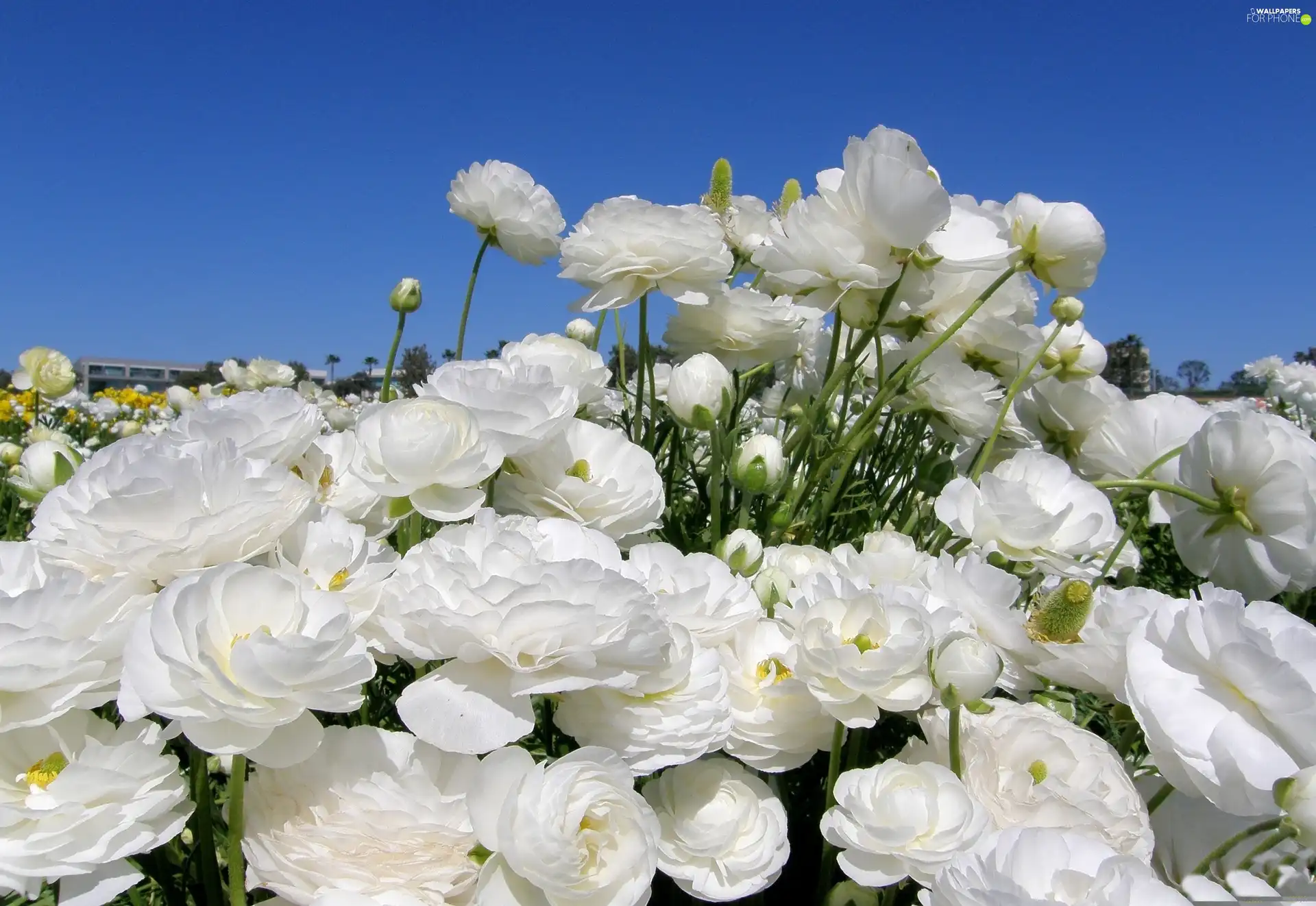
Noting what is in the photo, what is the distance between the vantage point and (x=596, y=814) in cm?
47

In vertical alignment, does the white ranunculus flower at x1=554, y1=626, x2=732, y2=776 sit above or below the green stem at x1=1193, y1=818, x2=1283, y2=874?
above

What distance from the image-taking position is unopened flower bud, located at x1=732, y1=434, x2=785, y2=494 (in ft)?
2.76

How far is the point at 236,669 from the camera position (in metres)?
0.43

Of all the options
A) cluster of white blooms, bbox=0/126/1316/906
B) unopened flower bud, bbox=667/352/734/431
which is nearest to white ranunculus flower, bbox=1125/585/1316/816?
cluster of white blooms, bbox=0/126/1316/906

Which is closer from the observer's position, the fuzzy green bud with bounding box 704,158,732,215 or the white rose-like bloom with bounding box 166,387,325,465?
→ the white rose-like bloom with bounding box 166,387,325,465

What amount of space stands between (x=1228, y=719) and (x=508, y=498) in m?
0.57

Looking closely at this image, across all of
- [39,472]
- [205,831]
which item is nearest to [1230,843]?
[205,831]

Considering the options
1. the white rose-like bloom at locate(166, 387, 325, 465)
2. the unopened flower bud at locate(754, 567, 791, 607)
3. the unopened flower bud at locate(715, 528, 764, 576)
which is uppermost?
the white rose-like bloom at locate(166, 387, 325, 465)

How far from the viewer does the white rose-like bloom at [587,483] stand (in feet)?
2.39

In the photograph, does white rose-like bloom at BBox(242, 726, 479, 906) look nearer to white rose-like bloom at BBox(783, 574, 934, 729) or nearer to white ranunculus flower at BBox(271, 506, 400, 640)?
white ranunculus flower at BBox(271, 506, 400, 640)

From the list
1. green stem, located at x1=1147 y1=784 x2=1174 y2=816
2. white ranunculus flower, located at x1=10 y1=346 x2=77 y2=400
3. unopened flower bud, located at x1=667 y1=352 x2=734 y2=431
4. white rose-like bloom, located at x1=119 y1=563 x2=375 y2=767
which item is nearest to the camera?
white rose-like bloom, located at x1=119 y1=563 x2=375 y2=767

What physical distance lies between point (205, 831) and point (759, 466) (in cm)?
55

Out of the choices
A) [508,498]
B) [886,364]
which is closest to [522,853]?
[508,498]

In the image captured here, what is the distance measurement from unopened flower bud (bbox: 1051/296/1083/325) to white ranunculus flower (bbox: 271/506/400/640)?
→ 0.89 m
